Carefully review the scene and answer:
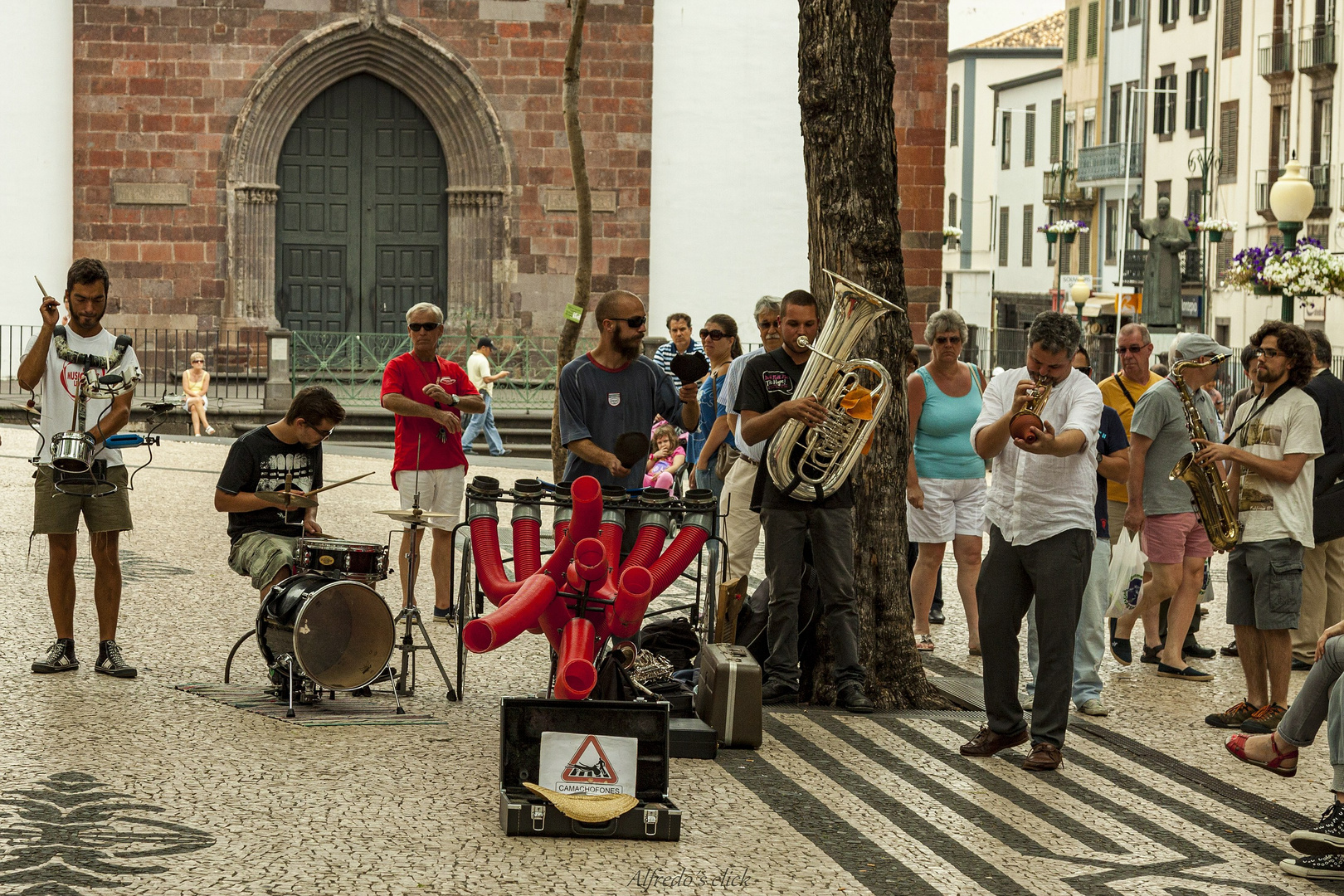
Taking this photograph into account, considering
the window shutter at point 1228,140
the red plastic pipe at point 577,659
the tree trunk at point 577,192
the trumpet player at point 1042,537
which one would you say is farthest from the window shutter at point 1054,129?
the red plastic pipe at point 577,659

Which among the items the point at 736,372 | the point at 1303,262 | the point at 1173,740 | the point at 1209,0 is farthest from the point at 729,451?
the point at 1209,0

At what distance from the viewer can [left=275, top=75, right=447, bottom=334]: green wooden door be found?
24.4m

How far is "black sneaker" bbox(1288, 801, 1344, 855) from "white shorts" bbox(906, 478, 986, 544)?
3.75 meters

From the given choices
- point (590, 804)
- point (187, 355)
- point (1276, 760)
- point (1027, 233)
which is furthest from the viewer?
point (1027, 233)

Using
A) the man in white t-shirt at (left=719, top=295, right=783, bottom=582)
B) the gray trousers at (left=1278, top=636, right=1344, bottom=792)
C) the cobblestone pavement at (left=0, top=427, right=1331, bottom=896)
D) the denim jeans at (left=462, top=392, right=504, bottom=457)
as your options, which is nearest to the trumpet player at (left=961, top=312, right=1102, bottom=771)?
the cobblestone pavement at (left=0, top=427, right=1331, bottom=896)

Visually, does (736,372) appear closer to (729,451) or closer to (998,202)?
(729,451)

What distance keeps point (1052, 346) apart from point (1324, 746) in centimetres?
224

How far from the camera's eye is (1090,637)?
779 centimetres

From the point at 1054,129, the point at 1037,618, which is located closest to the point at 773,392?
the point at 1037,618

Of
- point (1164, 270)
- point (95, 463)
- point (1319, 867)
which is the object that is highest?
point (1164, 270)

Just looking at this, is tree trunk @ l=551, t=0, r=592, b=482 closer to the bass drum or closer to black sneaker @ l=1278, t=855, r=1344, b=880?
the bass drum

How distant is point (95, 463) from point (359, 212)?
57.4 feet

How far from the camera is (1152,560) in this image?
342 inches

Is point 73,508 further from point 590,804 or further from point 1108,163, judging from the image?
point 1108,163
